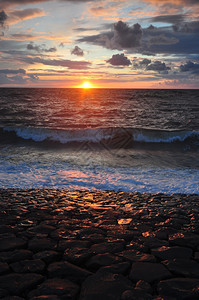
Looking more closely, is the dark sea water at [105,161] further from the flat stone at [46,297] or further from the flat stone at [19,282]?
the flat stone at [46,297]

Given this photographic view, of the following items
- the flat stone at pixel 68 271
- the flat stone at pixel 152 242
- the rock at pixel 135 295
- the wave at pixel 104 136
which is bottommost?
the flat stone at pixel 68 271

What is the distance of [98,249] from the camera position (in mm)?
3523

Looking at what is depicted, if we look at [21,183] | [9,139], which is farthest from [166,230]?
[9,139]

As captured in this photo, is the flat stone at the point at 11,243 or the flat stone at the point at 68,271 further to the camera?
the flat stone at the point at 11,243

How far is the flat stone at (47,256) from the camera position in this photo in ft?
10.6

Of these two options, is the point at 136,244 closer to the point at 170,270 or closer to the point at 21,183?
the point at 170,270

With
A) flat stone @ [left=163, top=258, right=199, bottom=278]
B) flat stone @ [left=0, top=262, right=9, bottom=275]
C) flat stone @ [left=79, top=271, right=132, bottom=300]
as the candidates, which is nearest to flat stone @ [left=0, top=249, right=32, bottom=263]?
flat stone @ [left=0, top=262, right=9, bottom=275]

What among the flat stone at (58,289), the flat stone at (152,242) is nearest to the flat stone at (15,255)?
the flat stone at (58,289)

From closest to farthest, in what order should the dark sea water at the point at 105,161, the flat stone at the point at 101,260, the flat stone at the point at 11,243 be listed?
the flat stone at the point at 101,260 → the flat stone at the point at 11,243 → the dark sea water at the point at 105,161

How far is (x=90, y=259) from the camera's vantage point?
3254mm

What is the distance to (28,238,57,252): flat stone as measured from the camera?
353cm

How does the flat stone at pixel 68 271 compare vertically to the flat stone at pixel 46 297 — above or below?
below

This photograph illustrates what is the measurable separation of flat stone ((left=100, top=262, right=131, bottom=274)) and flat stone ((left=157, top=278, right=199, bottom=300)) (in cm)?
46

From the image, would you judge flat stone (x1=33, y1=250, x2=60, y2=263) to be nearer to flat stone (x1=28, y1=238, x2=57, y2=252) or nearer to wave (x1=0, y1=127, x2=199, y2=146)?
flat stone (x1=28, y1=238, x2=57, y2=252)
